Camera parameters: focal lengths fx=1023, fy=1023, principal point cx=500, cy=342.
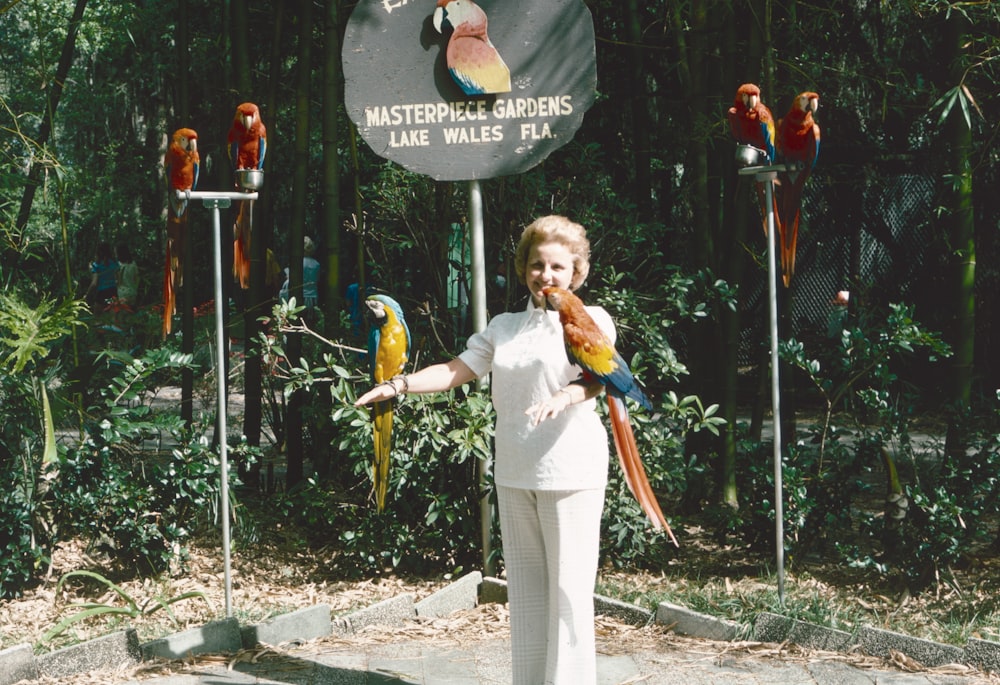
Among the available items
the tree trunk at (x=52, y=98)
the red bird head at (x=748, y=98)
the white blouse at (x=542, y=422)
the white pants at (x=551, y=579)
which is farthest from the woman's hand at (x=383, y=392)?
the tree trunk at (x=52, y=98)

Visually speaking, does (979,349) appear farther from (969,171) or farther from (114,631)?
(114,631)

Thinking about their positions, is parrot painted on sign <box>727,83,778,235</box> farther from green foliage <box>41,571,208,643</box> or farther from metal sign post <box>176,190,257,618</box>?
green foliage <box>41,571,208,643</box>

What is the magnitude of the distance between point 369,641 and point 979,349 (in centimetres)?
553

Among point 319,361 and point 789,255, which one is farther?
point 319,361

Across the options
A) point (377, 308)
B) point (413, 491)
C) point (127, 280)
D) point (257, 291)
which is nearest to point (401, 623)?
point (413, 491)

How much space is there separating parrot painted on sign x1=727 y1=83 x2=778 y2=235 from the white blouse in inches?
44.8

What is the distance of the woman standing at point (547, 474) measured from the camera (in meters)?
2.45

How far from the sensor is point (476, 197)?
3.58m

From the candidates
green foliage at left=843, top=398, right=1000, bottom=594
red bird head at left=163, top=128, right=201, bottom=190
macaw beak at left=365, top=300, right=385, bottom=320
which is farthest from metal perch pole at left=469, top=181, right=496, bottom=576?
green foliage at left=843, top=398, right=1000, bottom=594

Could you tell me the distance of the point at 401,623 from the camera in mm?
3527

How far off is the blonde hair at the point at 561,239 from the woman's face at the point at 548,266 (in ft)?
0.04

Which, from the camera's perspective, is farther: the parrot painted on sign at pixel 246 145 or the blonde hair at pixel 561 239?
the parrot painted on sign at pixel 246 145

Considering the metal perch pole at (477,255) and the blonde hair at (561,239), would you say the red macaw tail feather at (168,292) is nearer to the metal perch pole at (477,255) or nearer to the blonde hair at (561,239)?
the metal perch pole at (477,255)

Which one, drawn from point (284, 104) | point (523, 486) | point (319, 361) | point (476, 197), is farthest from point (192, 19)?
point (523, 486)
